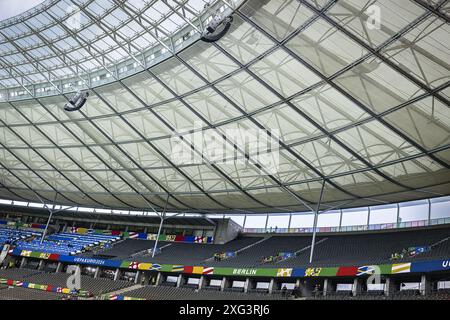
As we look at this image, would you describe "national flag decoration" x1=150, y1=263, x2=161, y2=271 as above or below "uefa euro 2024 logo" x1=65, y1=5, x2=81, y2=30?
below

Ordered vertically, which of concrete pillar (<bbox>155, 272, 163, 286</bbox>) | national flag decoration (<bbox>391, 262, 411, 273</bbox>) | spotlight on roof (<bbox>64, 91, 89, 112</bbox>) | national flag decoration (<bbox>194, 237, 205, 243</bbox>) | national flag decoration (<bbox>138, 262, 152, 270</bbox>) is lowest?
concrete pillar (<bbox>155, 272, 163, 286</bbox>)

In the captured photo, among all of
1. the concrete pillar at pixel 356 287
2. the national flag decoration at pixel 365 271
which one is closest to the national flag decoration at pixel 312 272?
the concrete pillar at pixel 356 287

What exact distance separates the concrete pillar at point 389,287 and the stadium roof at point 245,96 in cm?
673

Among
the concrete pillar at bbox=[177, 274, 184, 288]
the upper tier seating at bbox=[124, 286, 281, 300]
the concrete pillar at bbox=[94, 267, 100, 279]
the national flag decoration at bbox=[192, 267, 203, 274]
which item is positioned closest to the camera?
the upper tier seating at bbox=[124, 286, 281, 300]

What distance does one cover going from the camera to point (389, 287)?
27.4 metres

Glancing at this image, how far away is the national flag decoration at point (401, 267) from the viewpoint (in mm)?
25144

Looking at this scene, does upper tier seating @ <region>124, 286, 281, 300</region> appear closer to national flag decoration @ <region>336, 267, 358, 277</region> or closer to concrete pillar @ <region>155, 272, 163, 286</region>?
concrete pillar @ <region>155, 272, 163, 286</region>

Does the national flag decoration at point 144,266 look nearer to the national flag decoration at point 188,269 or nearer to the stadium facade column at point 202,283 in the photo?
the national flag decoration at point 188,269

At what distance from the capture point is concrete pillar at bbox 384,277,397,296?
2691 centimetres

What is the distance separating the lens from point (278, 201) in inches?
1496

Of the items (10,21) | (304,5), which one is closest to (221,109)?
(304,5)

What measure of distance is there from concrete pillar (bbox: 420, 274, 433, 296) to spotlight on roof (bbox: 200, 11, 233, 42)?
1970 centimetres

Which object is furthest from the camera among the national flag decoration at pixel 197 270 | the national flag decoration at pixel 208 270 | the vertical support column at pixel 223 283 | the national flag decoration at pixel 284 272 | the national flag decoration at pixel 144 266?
the national flag decoration at pixel 144 266

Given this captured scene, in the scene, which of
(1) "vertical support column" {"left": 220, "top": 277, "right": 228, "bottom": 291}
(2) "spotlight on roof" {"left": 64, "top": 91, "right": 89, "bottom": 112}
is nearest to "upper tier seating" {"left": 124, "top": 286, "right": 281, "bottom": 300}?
(1) "vertical support column" {"left": 220, "top": 277, "right": 228, "bottom": 291}
